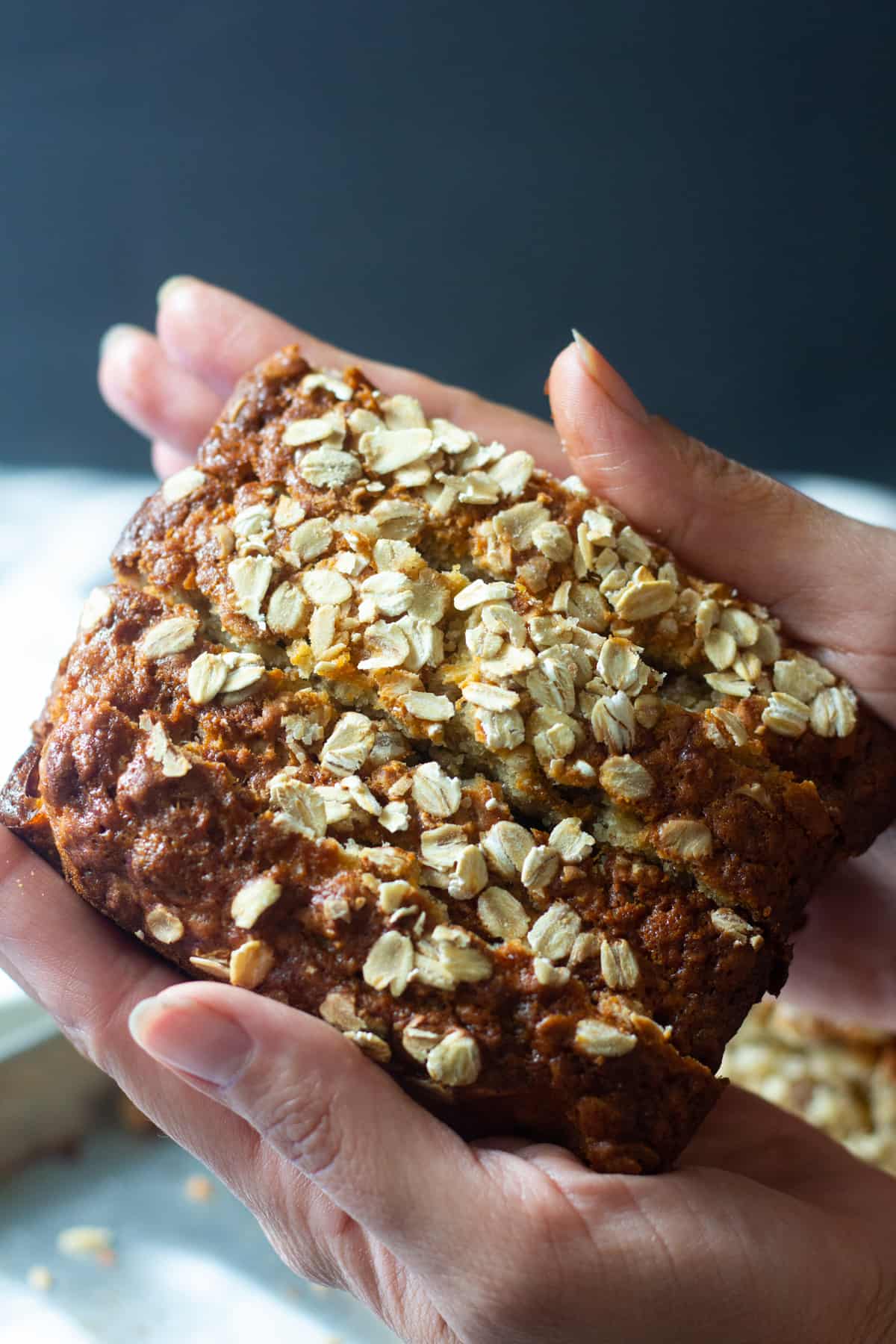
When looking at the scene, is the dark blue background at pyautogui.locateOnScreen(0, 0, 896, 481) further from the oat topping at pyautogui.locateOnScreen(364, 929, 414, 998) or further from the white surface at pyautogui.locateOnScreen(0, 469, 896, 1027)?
the oat topping at pyautogui.locateOnScreen(364, 929, 414, 998)

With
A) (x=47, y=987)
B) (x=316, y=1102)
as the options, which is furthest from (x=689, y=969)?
(x=47, y=987)

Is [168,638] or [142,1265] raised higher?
[168,638]

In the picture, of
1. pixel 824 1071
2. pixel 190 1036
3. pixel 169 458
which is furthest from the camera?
pixel 824 1071

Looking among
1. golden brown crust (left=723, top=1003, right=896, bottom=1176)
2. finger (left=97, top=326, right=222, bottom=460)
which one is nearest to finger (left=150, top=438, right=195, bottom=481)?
finger (left=97, top=326, right=222, bottom=460)

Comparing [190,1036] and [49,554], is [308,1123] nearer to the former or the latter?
[190,1036]

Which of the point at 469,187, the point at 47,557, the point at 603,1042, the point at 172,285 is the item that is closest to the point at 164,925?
the point at 603,1042

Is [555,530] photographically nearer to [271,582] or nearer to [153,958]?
[271,582]

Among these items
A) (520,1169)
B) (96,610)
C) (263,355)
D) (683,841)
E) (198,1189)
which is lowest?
(198,1189)
